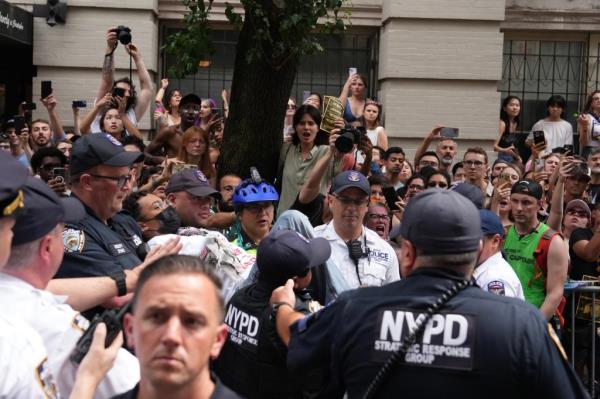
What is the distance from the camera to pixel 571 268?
8.20m

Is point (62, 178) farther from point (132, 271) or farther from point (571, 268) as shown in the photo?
point (571, 268)

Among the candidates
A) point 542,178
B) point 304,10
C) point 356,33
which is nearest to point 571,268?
point 542,178

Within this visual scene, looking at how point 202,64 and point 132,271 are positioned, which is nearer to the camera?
point 132,271

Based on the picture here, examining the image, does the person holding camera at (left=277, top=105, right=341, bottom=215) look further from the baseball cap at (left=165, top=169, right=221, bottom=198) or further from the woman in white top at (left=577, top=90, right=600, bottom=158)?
the woman in white top at (left=577, top=90, right=600, bottom=158)

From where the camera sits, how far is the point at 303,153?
334 inches

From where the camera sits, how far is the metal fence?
44.5ft

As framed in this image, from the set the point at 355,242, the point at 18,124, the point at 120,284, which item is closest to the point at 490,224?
the point at 355,242

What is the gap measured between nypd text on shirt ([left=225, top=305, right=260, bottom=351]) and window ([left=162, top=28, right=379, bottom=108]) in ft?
29.0

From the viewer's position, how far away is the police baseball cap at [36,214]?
308 cm

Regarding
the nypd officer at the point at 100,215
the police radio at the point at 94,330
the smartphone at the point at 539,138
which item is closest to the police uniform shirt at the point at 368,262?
the nypd officer at the point at 100,215

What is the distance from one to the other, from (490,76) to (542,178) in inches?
125

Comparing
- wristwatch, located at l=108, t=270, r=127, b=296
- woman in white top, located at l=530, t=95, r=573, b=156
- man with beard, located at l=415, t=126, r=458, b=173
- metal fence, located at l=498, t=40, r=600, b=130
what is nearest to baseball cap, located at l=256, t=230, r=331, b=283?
wristwatch, located at l=108, t=270, r=127, b=296

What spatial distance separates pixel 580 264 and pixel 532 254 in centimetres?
124

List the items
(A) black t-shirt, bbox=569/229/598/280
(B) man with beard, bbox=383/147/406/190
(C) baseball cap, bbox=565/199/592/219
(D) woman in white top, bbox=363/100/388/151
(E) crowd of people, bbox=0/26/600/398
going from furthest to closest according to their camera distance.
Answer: (D) woman in white top, bbox=363/100/388/151, (B) man with beard, bbox=383/147/406/190, (C) baseball cap, bbox=565/199/592/219, (A) black t-shirt, bbox=569/229/598/280, (E) crowd of people, bbox=0/26/600/398
